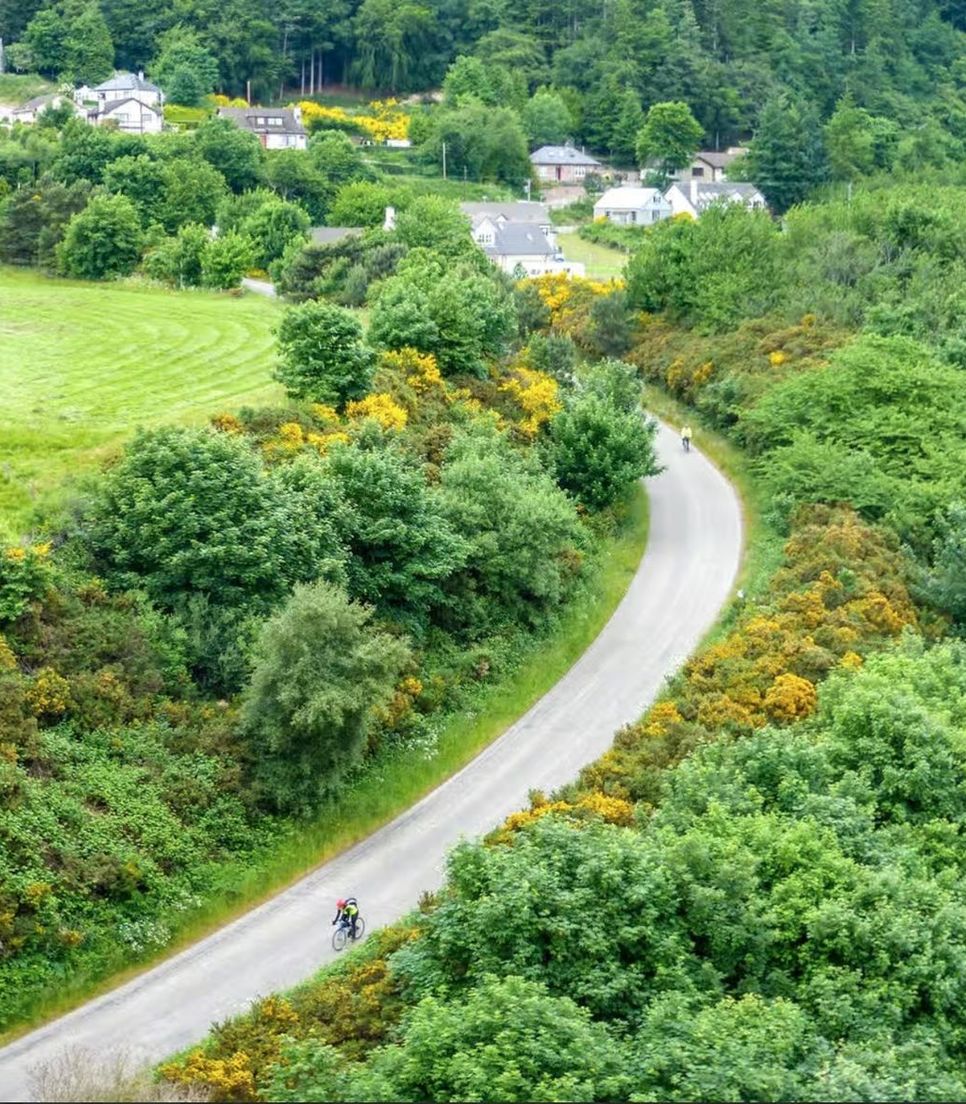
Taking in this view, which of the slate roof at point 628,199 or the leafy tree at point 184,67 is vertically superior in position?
the leafy tree at point 184,67

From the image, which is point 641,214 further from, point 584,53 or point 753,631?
point 753,631

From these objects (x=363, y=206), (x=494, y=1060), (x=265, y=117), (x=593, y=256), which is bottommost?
(x=593, y=256)

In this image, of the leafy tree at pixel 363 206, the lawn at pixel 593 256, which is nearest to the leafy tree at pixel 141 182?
the leafy tree at pixel 363 206

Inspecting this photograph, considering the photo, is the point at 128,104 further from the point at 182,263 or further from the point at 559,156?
the point at 182,263

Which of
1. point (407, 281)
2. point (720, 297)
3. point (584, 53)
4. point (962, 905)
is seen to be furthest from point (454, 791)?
point (584, 53)

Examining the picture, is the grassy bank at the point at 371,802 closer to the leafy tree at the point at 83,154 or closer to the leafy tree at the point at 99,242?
the leafy tree at the point at 99,242

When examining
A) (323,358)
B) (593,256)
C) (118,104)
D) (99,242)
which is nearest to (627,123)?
(593,256)

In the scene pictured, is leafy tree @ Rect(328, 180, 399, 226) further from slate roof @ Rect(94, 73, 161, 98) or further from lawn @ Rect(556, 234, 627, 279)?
slate roof @ Rect(94, 73, 161, 98)
